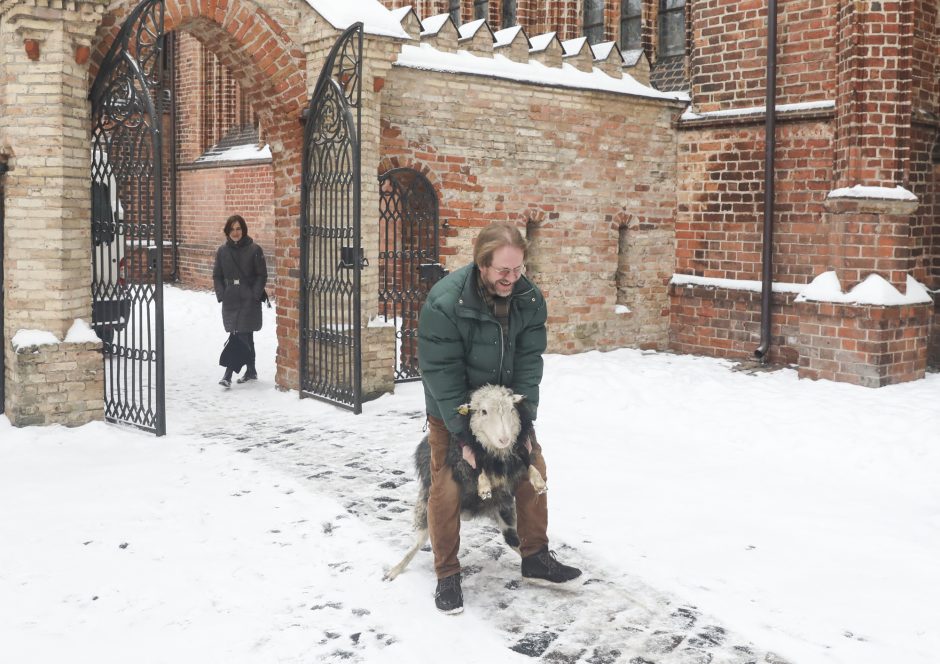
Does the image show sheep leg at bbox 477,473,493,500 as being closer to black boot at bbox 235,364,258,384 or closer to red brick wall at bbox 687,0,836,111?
black boot at bbox 235,364,258,384

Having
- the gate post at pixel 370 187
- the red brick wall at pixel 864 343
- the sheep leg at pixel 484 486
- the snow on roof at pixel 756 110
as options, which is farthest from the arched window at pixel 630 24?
the sheep leg at pixel 484 486

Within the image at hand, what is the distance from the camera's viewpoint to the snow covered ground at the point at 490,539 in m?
4.05

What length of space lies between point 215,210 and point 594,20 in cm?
966

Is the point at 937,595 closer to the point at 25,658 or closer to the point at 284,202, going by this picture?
the point at 25,658

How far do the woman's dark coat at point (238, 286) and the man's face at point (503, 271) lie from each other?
19.5 feet

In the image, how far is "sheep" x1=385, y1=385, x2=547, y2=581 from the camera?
423 cm

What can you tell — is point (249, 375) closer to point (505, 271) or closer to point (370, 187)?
point (370, 187)

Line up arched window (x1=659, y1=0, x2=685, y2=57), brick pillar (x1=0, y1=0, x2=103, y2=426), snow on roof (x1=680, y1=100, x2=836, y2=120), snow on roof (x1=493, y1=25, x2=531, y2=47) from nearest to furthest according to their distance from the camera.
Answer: brick pillar (x1=0, y1=0, x2=103, y2=426) → snow on roof (x1=680, y1=100, x2=836, y2=120) → snow on roof (x1=493, y1=25, x2=531, y2=47) → arched window (x1=659, y1=0, x2=685, y2=57)

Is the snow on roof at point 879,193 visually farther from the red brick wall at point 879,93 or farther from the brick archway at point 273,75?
the brick archway at point 273,75

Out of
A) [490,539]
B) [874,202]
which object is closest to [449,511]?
[490,539]

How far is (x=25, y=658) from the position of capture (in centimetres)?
385

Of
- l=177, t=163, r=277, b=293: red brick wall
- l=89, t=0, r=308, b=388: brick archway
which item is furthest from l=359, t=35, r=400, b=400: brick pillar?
l=177, t=163, r=277, b=293: red brick wall

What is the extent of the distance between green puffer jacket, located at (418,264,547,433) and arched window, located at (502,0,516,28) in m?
10.8

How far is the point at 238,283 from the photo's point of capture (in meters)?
9.76
